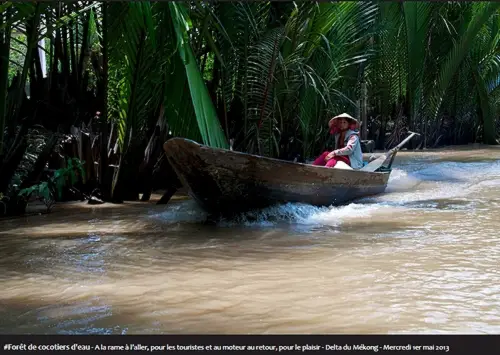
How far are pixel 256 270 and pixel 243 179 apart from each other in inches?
65.4

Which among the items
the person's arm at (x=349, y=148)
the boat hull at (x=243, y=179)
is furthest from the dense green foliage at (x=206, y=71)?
the person's arm at (x=349, y=148)

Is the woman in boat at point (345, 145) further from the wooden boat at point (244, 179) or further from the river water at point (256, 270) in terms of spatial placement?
the river water at point (256, 270)

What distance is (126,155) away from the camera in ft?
21.7

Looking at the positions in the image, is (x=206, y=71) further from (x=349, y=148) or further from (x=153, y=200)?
(x=349, y=148)

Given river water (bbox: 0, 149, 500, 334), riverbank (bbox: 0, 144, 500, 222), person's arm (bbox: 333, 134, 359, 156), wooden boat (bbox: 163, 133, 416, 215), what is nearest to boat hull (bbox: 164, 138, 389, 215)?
wooden boat (bbox: 163, 133, 416, 215)

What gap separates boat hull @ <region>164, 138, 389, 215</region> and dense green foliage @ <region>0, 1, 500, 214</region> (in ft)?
0.65

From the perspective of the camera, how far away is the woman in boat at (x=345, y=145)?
691 centimetres

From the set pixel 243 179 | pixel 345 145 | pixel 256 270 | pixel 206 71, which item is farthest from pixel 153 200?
pixel 256 270

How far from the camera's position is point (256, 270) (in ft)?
12.2

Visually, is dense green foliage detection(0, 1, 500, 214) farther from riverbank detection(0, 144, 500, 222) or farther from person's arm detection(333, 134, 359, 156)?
person's arm detection(333, 134, 359, 156)

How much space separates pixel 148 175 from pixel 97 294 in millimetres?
3989

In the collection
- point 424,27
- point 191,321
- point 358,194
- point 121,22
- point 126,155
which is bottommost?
point 191,321
